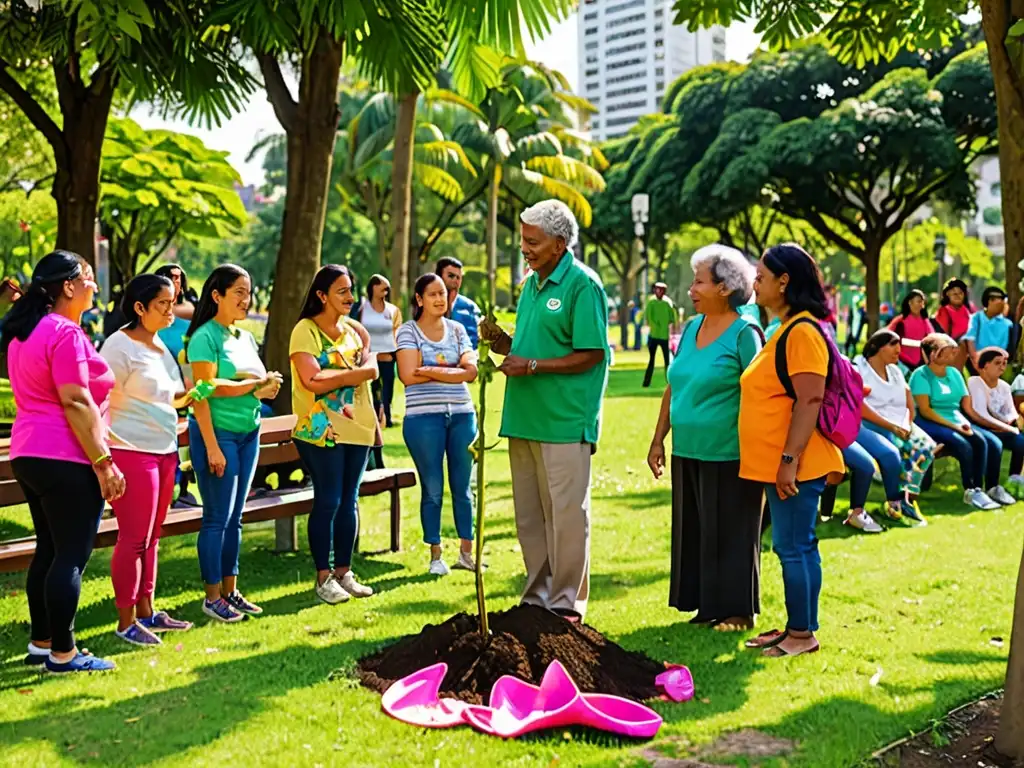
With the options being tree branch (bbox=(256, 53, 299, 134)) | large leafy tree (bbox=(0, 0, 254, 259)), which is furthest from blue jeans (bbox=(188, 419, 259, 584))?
tree branch (bbox=(256, 53, 299, 134))

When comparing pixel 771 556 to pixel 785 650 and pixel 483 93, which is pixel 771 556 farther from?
pixel 483 93

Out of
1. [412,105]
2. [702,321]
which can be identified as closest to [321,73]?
[702,321]

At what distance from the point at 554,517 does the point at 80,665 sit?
2.38 m

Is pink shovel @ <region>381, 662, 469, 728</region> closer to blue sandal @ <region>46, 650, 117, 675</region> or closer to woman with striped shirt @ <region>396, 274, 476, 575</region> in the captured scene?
blue sandal @ <region>46, 650, 117, 675</region>

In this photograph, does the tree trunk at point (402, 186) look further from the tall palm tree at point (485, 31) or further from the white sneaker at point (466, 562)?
the white sneaker at point (466, 562)

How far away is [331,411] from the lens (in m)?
6.66

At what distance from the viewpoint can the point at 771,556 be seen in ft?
26.2

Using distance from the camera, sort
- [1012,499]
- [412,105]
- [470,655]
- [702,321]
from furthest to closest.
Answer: [412,105], [1012,499], [702,321], [470,655]

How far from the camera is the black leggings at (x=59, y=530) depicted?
17.0ft

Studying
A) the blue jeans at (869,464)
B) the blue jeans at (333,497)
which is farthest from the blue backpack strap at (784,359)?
the blue jeans at (869,464)

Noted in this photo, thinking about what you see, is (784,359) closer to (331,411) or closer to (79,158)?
(331,411)

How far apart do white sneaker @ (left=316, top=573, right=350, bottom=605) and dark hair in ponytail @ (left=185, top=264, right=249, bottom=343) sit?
1.64 m

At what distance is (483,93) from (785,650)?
18.6 feet

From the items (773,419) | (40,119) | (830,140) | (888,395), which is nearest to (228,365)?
(773,419)
